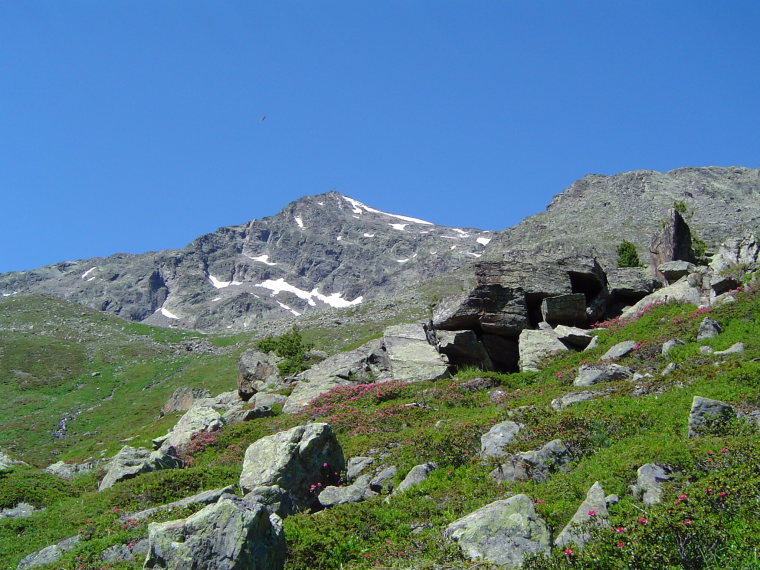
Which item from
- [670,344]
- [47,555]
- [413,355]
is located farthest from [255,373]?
[670,344]

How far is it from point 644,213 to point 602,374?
554 ft

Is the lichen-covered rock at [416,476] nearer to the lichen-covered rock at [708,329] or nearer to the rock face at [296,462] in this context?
the rock face at [296,462]

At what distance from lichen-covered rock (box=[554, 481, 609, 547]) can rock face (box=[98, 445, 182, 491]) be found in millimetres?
17216

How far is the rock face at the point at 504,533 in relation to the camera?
948 cm

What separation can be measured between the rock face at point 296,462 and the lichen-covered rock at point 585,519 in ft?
25.8

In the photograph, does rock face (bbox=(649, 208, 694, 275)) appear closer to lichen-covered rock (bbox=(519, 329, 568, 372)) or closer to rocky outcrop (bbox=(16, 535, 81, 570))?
lichen-covered rock (bbox=(519, 329, 568, 372))

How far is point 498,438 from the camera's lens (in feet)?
53.1

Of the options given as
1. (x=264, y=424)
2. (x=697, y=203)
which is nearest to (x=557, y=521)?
(x=264, y=424)

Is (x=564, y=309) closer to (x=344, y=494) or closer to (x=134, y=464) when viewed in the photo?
(x=344, y=494)

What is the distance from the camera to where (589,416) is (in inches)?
628

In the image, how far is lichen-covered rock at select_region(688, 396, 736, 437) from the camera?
1286 centimetres

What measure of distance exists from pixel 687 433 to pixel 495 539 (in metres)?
6.73

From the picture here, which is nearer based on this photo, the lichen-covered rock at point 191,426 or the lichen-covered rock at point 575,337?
the lichen-covered rock at point 191,426

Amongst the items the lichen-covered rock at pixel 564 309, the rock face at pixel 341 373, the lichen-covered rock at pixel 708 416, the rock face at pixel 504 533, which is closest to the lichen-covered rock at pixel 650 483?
the rock face at pixel 504 533
